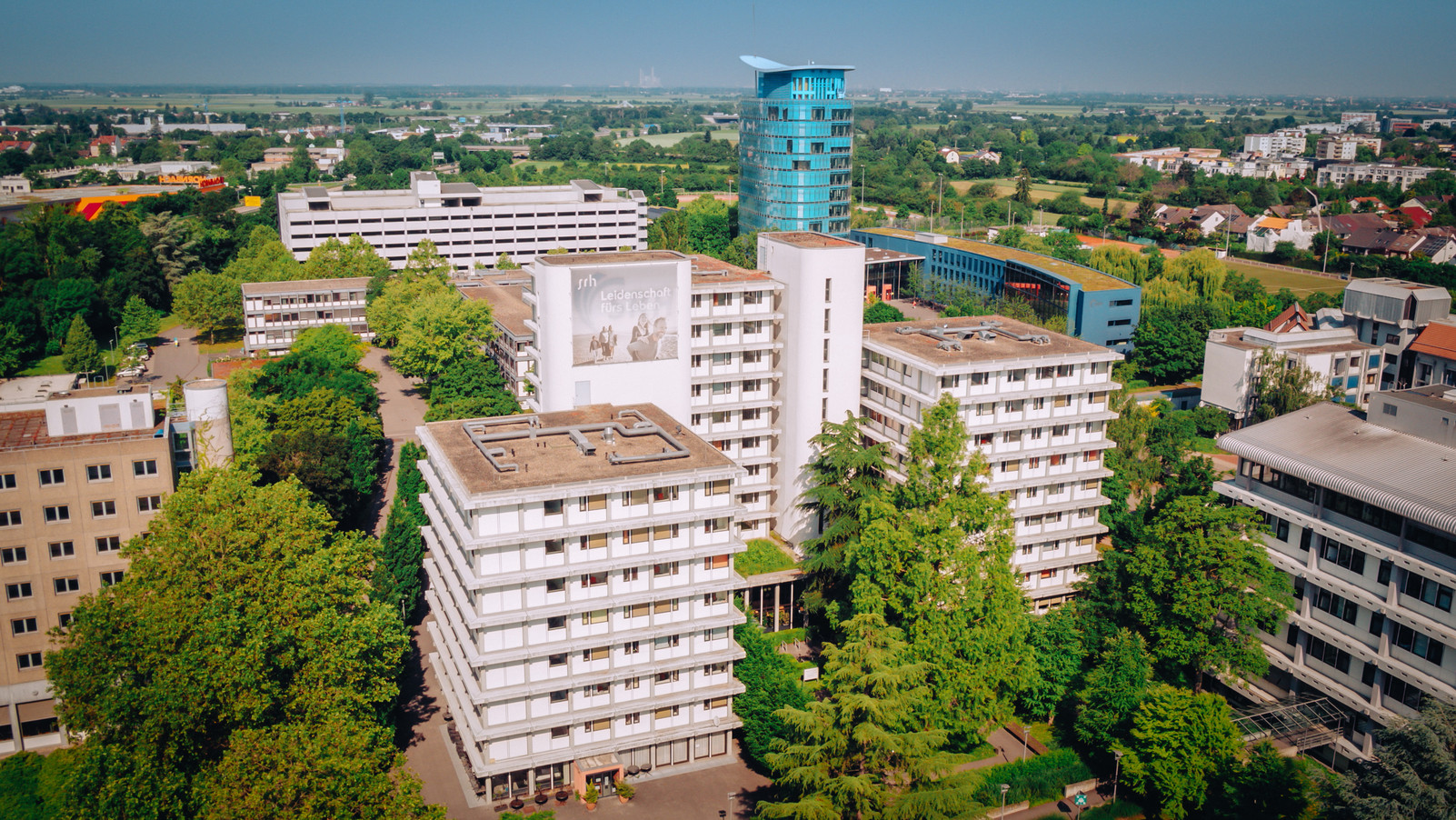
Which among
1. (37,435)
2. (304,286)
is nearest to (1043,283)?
(304,286)

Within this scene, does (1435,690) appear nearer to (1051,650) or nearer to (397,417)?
(1051,650)

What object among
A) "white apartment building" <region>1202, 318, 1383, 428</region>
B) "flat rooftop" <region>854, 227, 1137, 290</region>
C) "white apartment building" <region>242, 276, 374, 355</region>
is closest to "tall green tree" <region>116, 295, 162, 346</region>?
"white apartment building" <region>242, 276, 374, 355</region>

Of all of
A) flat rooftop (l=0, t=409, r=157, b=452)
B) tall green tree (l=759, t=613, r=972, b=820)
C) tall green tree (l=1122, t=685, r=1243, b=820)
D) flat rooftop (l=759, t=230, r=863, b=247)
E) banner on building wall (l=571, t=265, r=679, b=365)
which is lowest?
tall green tree (l=1122, t=685, r=1243, b=820)

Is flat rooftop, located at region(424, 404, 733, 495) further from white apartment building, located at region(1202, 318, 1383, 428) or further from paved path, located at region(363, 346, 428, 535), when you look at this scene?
white apartment building, located at region(1202, 318, 1383, 428)

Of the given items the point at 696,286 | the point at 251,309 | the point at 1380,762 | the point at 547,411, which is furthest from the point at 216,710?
the point at 251,309

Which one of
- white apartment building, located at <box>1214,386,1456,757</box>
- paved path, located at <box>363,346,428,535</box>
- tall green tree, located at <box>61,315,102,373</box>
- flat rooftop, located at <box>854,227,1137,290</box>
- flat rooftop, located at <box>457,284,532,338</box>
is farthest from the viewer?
flat rooftop, located at <box>854,227,1137,290</box>

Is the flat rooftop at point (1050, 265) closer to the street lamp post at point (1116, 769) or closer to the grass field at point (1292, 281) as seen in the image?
the grass field at point (1292, 281)
